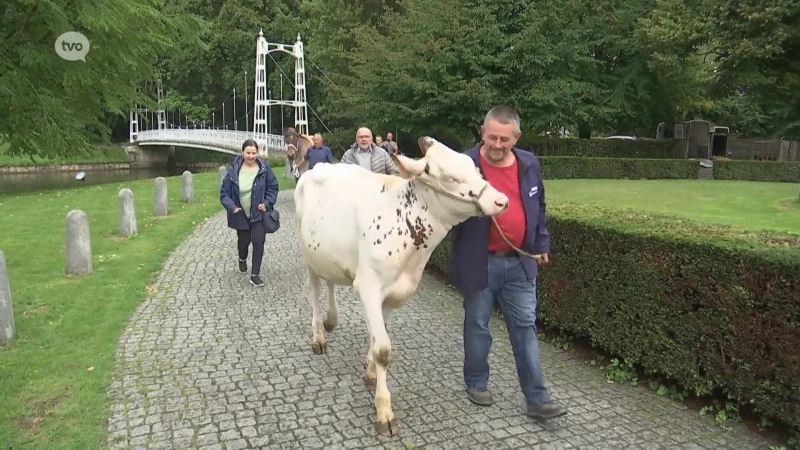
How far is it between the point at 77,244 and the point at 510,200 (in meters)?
6.76

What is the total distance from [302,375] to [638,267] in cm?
296

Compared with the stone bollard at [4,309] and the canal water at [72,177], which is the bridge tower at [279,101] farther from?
the stone bollard at [4,309]

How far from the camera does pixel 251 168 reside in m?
7.92

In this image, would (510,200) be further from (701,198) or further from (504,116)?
(701,198)

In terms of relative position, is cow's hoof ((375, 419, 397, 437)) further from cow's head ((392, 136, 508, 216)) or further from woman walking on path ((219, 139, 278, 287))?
woman walking on path ((219, 139, 278, 287))

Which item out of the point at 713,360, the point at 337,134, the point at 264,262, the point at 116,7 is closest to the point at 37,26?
the point at 116,7

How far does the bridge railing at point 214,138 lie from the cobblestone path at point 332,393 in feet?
109

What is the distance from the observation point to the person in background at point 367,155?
833 centimetres

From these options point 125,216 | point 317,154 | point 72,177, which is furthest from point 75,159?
point 317,154

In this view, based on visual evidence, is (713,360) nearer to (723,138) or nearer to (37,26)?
(37,26)

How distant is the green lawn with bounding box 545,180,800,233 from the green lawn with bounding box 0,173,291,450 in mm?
9012

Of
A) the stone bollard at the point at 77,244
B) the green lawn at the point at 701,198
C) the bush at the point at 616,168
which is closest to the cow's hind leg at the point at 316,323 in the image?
the stone bollard at the point at 77,244

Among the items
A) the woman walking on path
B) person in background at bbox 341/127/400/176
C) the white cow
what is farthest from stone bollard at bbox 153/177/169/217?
the white cow

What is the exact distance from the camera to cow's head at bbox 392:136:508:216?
11.8 ft
